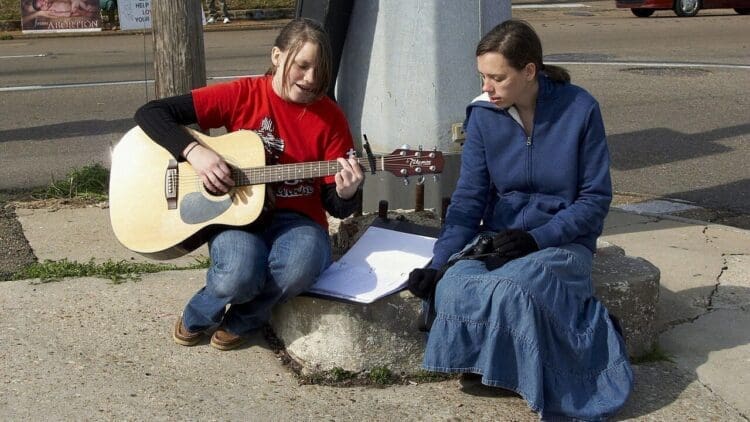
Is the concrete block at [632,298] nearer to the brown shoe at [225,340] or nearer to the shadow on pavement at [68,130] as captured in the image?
the brown shoe at [225,340]

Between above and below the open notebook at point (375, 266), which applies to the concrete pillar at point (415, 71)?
above

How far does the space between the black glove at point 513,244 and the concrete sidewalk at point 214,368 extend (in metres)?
0.52

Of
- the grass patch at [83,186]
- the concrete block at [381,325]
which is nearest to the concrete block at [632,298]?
the concrete block at [381,325]

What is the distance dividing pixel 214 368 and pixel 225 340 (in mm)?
168

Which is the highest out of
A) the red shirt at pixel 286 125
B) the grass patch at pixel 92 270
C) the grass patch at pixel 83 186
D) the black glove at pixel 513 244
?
the red shirt at pixel 286 125

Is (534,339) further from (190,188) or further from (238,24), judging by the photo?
(238,24)

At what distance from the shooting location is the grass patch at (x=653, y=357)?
410 centimetres

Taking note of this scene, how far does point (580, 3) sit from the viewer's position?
2275 cm

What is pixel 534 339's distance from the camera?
139 inches

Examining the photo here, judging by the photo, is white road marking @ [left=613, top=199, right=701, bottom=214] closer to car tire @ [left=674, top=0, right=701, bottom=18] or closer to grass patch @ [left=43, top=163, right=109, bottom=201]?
grass patch @ [left=43, top=163, right=109, bottom=201]

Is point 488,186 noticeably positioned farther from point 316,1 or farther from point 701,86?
point 701,86

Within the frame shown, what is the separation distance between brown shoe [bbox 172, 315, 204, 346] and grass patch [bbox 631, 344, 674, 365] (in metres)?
1.72

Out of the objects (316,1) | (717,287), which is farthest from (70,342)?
(717,287)

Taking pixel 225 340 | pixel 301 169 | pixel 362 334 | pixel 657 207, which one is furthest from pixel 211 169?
pixel 657 207
